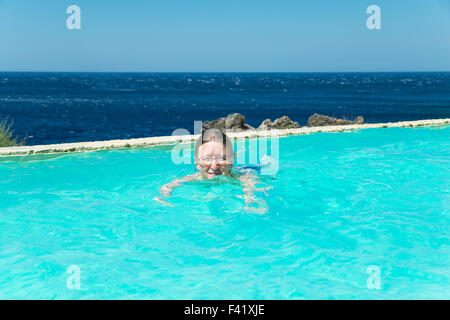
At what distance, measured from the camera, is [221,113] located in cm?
5709

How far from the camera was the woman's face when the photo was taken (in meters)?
6.66

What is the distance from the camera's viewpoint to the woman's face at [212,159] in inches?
262

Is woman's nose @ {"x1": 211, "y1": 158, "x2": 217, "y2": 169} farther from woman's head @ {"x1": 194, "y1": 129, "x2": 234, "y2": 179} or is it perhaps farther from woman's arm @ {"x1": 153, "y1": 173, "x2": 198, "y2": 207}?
woman's arm @ {"x1": 153, "y1": 173, "x2": 198, "y2": 207}

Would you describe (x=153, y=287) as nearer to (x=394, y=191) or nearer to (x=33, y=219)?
(x=33, y=219)

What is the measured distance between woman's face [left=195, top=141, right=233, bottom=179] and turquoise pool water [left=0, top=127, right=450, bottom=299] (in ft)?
1.05

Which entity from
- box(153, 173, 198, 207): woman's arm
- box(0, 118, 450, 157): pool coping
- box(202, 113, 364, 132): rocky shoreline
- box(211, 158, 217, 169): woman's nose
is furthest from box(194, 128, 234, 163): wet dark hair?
box(202, 113, 364, 132): rocky shoreline

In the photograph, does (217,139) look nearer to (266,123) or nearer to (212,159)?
(212,159)

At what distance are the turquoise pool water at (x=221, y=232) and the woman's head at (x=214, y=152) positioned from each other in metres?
0.40

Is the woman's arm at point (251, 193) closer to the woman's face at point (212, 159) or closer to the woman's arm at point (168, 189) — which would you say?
the woman's face at point (212, 159)

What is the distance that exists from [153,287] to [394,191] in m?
4.78

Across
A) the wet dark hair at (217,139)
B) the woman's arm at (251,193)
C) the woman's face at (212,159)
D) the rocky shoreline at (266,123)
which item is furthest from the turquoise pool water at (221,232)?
the rocky shoreline at (266,123)

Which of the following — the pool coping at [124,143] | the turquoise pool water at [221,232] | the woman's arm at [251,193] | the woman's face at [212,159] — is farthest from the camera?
the pool coping at [124,143]

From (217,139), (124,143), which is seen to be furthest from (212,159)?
(124,143)
